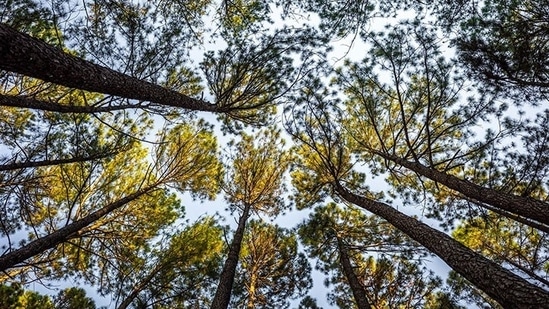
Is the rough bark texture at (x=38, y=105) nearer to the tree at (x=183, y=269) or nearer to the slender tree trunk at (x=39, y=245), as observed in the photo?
the slender tree trunk at (x=39, y=245)

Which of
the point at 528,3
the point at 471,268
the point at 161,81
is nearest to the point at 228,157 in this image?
the point at 161,81

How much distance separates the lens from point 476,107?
19.2 ft

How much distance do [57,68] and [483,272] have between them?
4533 millimetres

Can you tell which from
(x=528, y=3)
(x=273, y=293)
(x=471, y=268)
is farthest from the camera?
(x=273, y=293)

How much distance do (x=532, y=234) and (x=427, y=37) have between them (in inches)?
204

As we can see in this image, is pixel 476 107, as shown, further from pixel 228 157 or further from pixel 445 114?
pixel 228 157

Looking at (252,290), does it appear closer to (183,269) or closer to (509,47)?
(183,269)

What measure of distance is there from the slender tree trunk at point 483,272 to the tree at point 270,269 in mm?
4369

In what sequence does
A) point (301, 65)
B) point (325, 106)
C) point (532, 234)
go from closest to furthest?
point (301, 65), point (325, 106), point (532, 234)

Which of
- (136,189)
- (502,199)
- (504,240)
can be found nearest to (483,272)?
(502,199)

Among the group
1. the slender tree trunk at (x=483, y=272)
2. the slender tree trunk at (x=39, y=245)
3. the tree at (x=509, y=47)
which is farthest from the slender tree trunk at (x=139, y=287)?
the tree at (x=509, y=47)

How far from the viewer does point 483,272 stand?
3266 mm

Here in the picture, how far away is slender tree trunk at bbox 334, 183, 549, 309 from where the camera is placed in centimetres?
270

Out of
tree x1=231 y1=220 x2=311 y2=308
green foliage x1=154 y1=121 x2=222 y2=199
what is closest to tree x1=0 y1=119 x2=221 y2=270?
green foliage x1=154 y1=121 x2=222 y2=199
